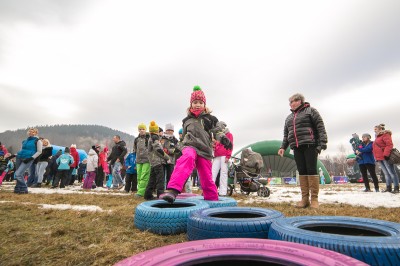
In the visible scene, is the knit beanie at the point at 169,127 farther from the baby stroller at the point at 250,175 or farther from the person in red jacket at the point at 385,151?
the person in red jacket at the point at 385,151

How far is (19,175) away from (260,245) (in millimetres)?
8293

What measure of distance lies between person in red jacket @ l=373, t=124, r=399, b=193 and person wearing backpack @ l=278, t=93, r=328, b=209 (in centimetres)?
512

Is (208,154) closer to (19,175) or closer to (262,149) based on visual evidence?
(19,175)

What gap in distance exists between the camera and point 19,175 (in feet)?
23.6

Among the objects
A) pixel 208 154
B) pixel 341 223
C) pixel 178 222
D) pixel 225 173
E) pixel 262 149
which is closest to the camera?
pixel 341 223

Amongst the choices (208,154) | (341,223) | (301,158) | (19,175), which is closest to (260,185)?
(301,158)

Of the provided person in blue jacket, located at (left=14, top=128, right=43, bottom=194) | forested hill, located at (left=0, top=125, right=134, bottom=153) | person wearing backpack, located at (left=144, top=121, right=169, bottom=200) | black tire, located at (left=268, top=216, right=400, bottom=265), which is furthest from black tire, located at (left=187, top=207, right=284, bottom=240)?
forested hill, located at (left=0, top=125, right=134, bottom=153)

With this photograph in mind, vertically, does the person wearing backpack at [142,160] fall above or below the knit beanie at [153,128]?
below

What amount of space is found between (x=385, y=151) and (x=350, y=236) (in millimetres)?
8277

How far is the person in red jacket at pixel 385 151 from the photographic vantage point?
25.7 ft

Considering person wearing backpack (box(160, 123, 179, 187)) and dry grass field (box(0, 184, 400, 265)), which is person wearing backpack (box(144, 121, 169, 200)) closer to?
person wearing backpack (box(160, 123, 179, 187))

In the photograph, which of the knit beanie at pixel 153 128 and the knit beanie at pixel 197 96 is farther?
the knit beanie at pixel 153 128

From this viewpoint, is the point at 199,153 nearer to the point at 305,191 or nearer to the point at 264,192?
the point at 305,191

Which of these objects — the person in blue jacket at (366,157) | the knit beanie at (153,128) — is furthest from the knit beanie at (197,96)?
the person in blue jacket at (366,157)
